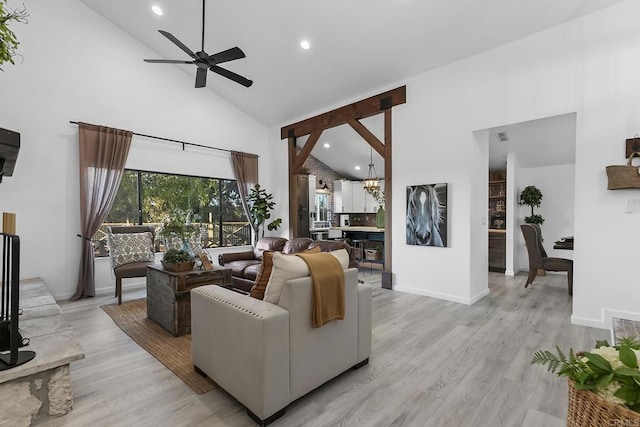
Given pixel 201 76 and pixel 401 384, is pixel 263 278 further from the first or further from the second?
pixel 201 76

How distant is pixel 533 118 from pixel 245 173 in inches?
213

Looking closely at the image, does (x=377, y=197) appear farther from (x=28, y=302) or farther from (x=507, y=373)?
(x=28, y=302)

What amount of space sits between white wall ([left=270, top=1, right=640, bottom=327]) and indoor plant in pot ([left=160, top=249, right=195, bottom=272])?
324 cm

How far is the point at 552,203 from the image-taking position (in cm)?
629

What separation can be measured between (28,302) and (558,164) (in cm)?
874

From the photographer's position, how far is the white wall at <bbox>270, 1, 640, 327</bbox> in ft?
10.3

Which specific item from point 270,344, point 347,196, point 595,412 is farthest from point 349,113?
point 595,412

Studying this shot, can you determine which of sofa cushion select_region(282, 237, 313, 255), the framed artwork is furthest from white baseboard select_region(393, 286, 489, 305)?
sofa cushion select_region(282, 237, 313, 255)

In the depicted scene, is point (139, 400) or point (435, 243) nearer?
point (139, 400)

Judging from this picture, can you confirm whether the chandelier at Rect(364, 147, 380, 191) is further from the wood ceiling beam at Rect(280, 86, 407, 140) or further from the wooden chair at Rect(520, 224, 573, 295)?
the wooden chair at Rect(520, 224, 573, 295)

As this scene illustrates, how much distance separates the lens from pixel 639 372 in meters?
0.94

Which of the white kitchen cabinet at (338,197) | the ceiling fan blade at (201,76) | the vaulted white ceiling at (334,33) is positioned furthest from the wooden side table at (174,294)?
the white kitchen cabinet at (338,197)

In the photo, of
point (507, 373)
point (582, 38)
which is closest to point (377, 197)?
point (582, 38)

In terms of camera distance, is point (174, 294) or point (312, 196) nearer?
point (174, 294)
